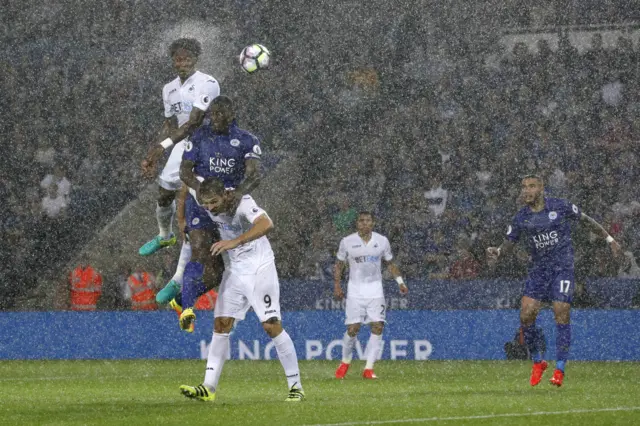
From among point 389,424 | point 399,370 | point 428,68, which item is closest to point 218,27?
point 428,68

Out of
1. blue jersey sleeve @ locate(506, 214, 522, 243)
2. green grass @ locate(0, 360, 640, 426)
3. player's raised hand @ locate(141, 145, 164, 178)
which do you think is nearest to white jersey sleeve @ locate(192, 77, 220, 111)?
player's raised hand @ locate(141, 145, 164, 178)

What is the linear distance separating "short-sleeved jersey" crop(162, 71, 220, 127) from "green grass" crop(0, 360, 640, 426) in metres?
2.78

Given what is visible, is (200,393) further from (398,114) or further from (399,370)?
(398,114)

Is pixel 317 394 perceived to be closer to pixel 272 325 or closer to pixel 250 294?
pixel 272 325

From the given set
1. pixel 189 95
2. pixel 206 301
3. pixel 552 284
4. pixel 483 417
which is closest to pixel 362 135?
pixel 206 301

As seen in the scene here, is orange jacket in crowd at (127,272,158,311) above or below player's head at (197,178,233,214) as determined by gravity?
above

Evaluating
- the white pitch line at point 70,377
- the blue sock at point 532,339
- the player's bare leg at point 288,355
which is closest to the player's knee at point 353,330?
the white pitch line at point 70,377

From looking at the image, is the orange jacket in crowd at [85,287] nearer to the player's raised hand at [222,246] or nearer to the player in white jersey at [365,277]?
the player in white jersey at [365,277]

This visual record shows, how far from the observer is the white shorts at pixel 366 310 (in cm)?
1819

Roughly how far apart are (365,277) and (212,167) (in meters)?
6.88

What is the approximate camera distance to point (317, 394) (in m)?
13.5

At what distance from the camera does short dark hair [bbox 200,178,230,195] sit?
36.9 ft

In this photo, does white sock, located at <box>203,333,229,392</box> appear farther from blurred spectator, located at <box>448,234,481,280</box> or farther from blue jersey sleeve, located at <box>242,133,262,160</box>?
blurred spectator, located at <box>448,234,481,280</box>

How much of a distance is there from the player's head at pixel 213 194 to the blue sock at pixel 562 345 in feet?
16.0
